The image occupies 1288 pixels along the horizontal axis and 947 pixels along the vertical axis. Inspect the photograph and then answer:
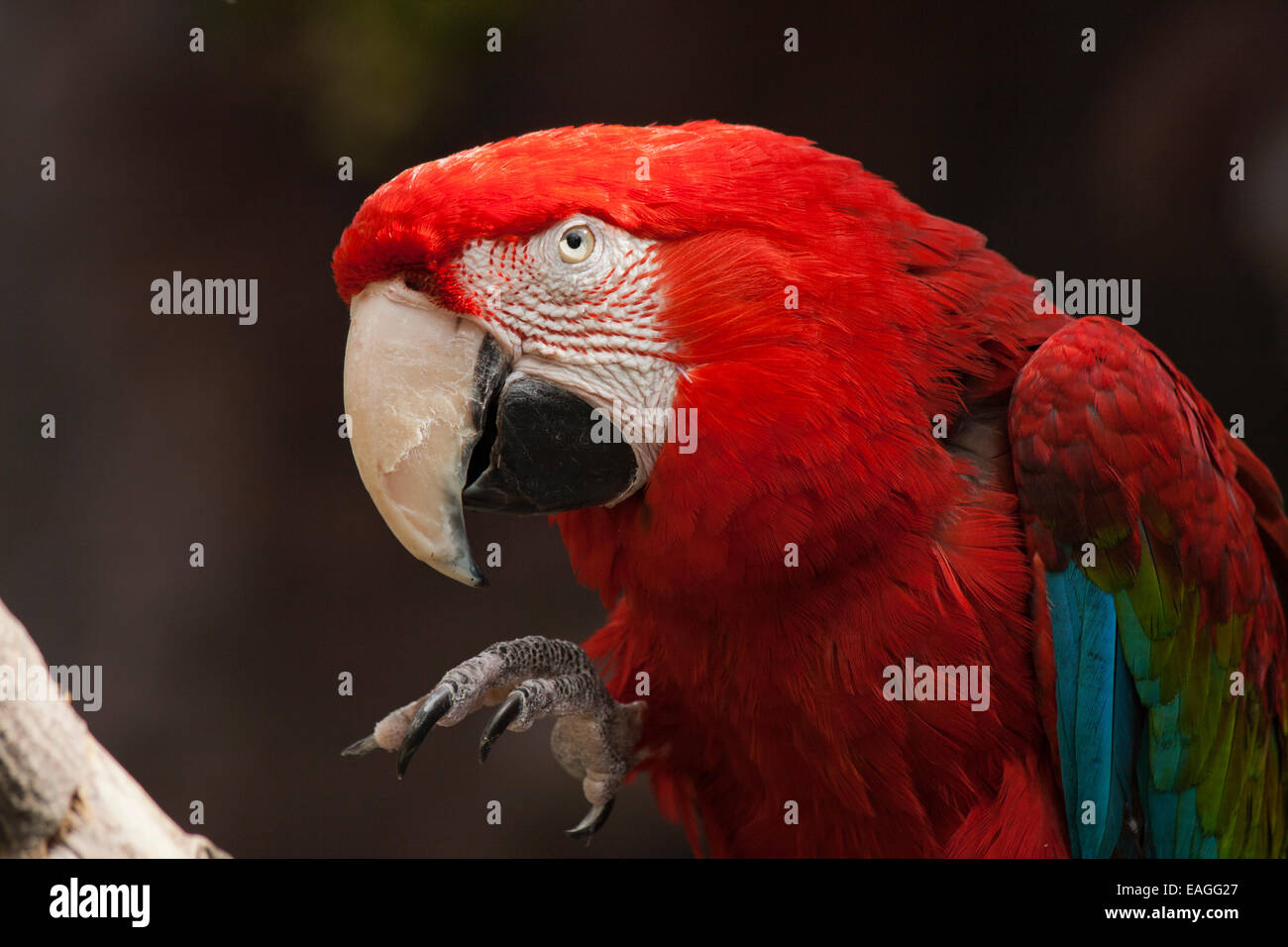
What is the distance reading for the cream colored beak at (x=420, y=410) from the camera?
1199 mm

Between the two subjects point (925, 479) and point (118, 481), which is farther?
point (118, 481)

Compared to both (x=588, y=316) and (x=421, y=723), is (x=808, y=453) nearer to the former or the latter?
(x=588, y=316)

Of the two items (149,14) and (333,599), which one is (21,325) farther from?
(333,599)

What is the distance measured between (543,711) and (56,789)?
0.62 meters

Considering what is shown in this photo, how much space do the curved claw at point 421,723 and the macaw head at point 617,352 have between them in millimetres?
185

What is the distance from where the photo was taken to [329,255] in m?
2.46

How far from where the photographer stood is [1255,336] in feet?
6.60

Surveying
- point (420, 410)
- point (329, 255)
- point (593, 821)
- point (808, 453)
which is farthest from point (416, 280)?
point (329, 255)

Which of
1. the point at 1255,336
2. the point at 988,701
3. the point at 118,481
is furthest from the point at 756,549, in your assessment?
the point at 118,481

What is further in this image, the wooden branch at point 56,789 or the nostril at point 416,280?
the nostril at point 416,280

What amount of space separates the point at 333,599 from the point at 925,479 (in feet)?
5.77

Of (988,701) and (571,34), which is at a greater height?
(571,34)

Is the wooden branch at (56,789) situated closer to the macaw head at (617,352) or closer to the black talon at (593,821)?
Result: the macaw head at (617,352)

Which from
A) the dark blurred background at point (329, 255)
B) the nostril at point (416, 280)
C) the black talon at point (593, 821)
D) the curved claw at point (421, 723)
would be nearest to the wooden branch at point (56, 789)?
the curved claw at point (421, 723)
